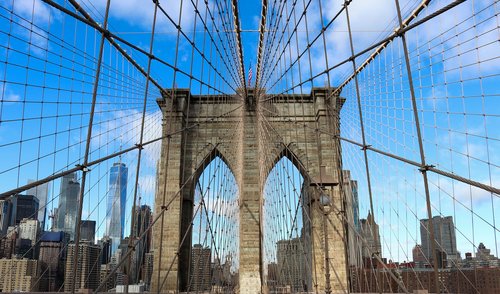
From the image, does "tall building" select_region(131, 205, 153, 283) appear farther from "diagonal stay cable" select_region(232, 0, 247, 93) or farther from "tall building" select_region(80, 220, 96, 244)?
"diagonal stay cable" select_region(232, 0, 247, 93)

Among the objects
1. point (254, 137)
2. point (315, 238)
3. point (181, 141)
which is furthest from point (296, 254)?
point (181, 141)

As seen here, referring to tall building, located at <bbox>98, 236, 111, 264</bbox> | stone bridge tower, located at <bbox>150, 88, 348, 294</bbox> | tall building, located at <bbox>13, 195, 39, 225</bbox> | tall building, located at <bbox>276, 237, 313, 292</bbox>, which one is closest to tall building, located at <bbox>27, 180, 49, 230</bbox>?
tall building, located at <bbox>13, 195, 39, 225</bbox>

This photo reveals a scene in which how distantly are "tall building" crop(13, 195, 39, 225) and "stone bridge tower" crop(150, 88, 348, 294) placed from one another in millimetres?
8224

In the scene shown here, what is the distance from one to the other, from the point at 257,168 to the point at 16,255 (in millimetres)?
10699

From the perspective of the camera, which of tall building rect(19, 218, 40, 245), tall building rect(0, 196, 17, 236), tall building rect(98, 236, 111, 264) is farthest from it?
tall building rect(98, 236, 111, 264)

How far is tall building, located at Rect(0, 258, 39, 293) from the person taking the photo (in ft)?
23.4

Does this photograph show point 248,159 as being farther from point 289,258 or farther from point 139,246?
point 139,246

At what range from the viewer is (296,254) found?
51.5ft

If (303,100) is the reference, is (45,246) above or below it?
below

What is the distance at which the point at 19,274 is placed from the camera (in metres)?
7.71

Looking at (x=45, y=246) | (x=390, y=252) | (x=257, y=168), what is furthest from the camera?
(x=257, y=168)

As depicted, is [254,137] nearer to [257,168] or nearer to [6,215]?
[257,168]

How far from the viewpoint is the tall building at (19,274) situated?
23.4ft

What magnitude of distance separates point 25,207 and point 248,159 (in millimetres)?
11021
